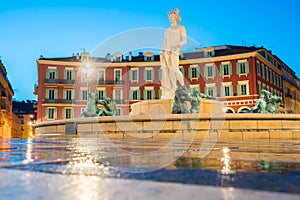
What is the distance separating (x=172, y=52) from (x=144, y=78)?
28.2 m

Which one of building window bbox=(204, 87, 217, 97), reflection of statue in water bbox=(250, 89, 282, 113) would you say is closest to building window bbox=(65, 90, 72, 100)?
building window bbox=(204, 87, 217, 97)

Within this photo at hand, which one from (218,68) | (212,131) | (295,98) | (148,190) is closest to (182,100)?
(212,131)

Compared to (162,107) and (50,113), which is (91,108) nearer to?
(162,107)

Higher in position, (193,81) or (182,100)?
(193,81)

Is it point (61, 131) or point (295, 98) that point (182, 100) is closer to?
point (61, 131)

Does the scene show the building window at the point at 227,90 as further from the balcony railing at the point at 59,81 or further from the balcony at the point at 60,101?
the balcony railing at the point at 59,81

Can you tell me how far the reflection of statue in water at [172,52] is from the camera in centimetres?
1319

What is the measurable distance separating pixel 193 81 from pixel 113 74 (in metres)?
11.2

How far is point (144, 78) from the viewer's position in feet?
136

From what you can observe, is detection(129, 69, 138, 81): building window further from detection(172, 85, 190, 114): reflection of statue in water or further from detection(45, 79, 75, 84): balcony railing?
detection(172, 85, 190, 114): reflection of statue in water

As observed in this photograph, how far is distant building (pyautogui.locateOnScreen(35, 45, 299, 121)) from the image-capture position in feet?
123

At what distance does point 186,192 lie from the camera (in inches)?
27.4

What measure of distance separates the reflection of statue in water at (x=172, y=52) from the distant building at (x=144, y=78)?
2476 cm

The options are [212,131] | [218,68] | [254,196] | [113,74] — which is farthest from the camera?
[113,74]
